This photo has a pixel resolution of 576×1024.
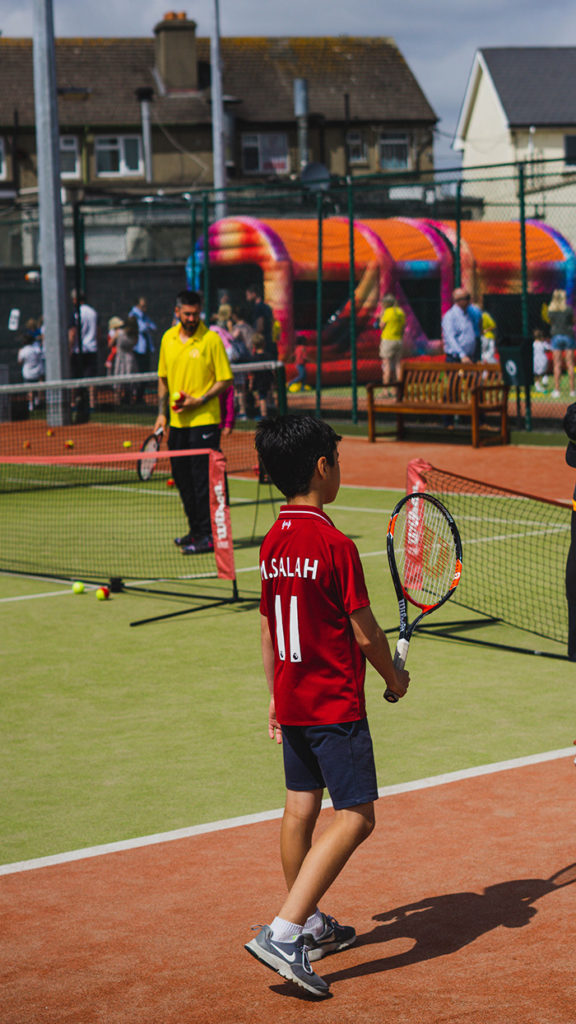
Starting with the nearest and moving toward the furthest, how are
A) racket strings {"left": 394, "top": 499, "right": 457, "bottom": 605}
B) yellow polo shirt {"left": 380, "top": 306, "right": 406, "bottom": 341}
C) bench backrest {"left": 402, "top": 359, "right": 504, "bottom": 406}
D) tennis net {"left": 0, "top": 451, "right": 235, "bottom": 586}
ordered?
racket strings {"left": 394, "top": 499, "right": 457, "bottom": 605} → tennis net {"left": 0, "top": 451, "right": 235, "bottom": 586} → bench backrest {"left": 402, "top": 359, "right": 504, "bottom": 406} → yellow polo shirt {"left": 380, "top": 306, "right": 406, "bottom": 341}

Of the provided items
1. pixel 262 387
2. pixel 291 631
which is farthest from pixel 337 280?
pixel 291 631

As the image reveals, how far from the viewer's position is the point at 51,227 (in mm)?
22172

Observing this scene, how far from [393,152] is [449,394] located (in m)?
43.3

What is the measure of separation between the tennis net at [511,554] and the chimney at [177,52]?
1827 inches

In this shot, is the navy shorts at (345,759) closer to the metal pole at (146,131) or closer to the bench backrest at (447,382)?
the bench backrest at (447,382)

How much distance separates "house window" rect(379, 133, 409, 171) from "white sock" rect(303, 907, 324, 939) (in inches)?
2289

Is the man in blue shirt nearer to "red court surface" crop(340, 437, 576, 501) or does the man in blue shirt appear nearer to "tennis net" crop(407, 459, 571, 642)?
"red court surface" crop(340, 437, 576, 501)

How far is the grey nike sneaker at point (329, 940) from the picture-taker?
4.22 metres

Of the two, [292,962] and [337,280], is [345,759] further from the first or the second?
[337,280]

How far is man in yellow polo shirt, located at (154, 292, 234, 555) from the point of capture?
1109 cm

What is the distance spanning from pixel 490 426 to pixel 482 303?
307 inches

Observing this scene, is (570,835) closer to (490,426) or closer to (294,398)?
(490,426)

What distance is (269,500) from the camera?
587 inches

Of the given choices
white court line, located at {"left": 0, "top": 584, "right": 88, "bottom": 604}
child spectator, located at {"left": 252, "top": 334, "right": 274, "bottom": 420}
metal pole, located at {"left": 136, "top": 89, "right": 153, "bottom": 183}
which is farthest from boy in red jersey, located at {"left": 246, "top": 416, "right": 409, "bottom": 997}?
metal pole, located at {"left": 136, "top": 89, "right": 153, "bottom": 183}
